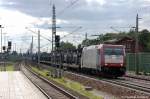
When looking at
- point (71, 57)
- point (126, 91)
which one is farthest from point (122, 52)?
point (71, 57)

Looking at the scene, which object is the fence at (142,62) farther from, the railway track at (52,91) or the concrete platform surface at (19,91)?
the concrete platform surface at (19,91)

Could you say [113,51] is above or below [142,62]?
above

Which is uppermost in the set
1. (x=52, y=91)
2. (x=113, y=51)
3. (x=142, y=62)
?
(x=113, y=51)

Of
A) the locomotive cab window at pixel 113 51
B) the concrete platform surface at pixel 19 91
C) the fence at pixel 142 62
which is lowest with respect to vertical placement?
the concrete platform surface at pixel 19 91

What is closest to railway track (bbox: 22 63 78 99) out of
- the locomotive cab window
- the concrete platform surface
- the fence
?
the concrete platform surface

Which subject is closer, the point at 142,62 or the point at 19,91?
the point at 19,91

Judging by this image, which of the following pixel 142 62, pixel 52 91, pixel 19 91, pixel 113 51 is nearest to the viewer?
pixel 19 91

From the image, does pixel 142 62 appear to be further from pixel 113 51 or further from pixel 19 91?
pixel 19 91

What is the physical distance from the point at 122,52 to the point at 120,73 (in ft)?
7.32

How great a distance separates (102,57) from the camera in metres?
45.1

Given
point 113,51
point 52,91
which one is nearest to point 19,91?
point 52,91

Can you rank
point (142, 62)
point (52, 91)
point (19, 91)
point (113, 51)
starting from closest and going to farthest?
point (19, 91), point (52, 91), point (113, 51), point (142, 62)

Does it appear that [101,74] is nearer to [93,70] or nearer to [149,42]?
[93,70]

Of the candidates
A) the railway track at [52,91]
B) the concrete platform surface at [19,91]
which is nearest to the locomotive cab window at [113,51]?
the railway track at [52,91]
